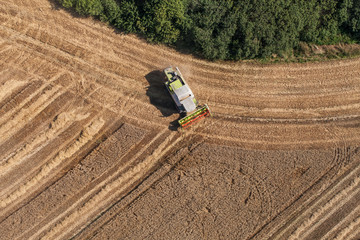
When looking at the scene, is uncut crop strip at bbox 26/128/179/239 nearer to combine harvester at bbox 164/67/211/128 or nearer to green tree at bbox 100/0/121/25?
combine harvester at bbox 164/67/211/128

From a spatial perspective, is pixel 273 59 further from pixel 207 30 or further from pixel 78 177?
pixel 78 177

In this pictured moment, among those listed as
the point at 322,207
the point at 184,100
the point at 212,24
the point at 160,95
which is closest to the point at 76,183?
the point at 160,95

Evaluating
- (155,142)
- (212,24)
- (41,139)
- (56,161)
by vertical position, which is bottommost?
(155,142)

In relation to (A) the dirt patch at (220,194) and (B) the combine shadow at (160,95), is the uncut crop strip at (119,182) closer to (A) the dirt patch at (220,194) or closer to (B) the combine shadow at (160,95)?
(A) the dirt patch at (220,194)

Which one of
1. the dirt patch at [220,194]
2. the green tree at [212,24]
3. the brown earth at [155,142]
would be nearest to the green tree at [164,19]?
the green tree at [212,24]

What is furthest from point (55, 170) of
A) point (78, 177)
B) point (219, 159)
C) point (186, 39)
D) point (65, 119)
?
point (186, 39)

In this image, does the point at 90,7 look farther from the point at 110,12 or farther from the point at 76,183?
the point at 76,183

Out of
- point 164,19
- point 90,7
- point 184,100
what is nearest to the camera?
point 184,100
